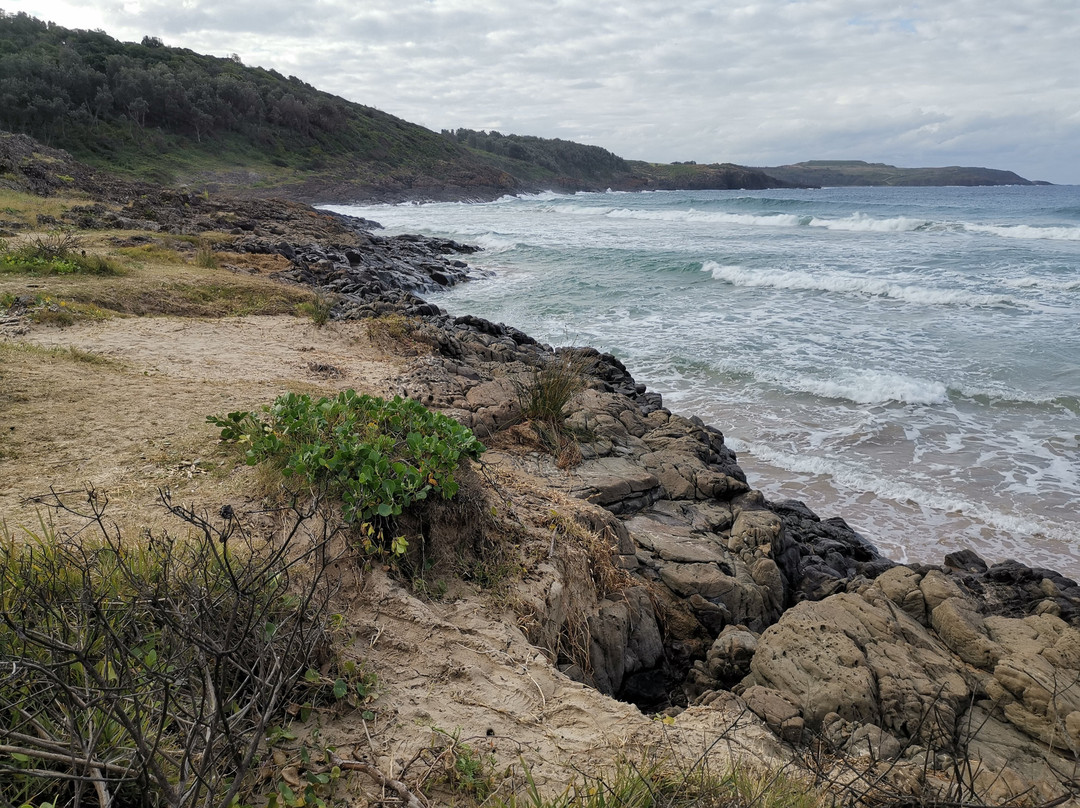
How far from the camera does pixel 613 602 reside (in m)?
4.27

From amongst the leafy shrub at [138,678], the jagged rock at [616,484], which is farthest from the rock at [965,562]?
the leafy shrub at [138,678]

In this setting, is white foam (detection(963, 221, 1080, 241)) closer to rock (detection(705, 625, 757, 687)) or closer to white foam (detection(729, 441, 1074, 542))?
white foam (detection(729, 441, 1074, 542))

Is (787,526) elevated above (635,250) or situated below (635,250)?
below

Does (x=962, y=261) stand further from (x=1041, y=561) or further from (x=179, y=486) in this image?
(x=179, y=486)

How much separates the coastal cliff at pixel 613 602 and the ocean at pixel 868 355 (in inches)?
51.5

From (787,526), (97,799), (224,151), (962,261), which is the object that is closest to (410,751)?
(97,799)

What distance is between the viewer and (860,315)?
15977 mm

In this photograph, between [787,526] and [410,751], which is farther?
[787,526]

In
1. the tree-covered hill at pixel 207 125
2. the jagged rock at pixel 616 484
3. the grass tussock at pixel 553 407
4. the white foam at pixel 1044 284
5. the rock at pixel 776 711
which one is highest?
the tree-covered hill at pixel 207 125

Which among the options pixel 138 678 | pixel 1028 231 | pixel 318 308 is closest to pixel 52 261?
pixel 318 308

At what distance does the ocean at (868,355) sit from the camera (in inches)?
292

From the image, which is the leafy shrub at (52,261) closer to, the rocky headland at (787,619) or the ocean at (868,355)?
the rocky headland at (787,619)

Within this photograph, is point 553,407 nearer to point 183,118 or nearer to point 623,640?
point 623,640

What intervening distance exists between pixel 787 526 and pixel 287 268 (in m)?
13.7
